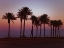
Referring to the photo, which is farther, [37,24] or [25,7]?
[37,24]

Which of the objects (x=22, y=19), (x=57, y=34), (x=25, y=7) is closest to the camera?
(x=25, y=7)

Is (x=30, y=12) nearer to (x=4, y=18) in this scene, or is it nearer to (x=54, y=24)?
(x=4, y=18)

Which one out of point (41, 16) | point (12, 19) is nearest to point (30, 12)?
point (12, 19)

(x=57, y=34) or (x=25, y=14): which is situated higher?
(x=25, y=14)

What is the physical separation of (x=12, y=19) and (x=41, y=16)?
19.0 meters

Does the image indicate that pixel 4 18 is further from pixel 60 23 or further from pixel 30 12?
pixel 60 23

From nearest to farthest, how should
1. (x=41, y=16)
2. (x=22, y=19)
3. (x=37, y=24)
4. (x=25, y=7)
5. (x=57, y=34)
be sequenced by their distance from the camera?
(x=25, y=7) < (x=22, y=19) < (x=41, y=16) < (x=37, y=24) < (x=57, y=34)

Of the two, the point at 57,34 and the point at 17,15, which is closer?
the point at 17,15

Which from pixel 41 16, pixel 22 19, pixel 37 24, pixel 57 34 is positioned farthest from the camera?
pixel 57 34

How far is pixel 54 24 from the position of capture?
108 m

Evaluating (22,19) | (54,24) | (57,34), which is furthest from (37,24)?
(22,19)

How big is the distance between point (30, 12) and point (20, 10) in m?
4.31

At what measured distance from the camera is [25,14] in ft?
245

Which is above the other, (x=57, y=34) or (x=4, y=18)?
(x=4, y=18)
